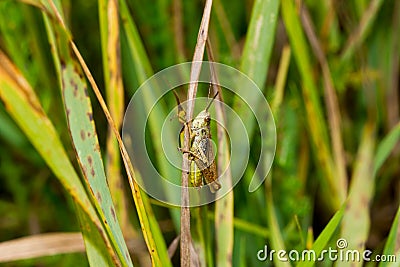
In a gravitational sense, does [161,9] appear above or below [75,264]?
above

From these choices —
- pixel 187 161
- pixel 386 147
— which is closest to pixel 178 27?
pixel 386 147

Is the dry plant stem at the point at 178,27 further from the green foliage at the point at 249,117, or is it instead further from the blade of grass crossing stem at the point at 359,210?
Result: the blade of grass crossing stem at the point at 359,210

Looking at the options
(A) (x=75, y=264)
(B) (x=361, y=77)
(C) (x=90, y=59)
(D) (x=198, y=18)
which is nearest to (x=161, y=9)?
(D) (x=198, y=18)

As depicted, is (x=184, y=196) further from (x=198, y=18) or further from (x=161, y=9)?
(x=198, y=18)

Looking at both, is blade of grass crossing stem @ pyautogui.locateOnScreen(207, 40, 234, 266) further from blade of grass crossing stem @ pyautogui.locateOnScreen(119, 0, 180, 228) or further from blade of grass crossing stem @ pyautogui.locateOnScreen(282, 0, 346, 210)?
blade of grass crossing stem @ pyautogui.locateOnScreen(282, 0, 346, 210)

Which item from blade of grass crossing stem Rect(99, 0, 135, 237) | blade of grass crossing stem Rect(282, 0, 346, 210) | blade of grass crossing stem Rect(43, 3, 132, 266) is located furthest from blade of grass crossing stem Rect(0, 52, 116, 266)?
blade of grass crossing stem Rect(282, 0, 346, 210)

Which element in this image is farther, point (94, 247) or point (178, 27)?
point (178, 27)

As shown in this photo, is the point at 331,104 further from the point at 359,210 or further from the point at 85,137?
the point at 85,137
